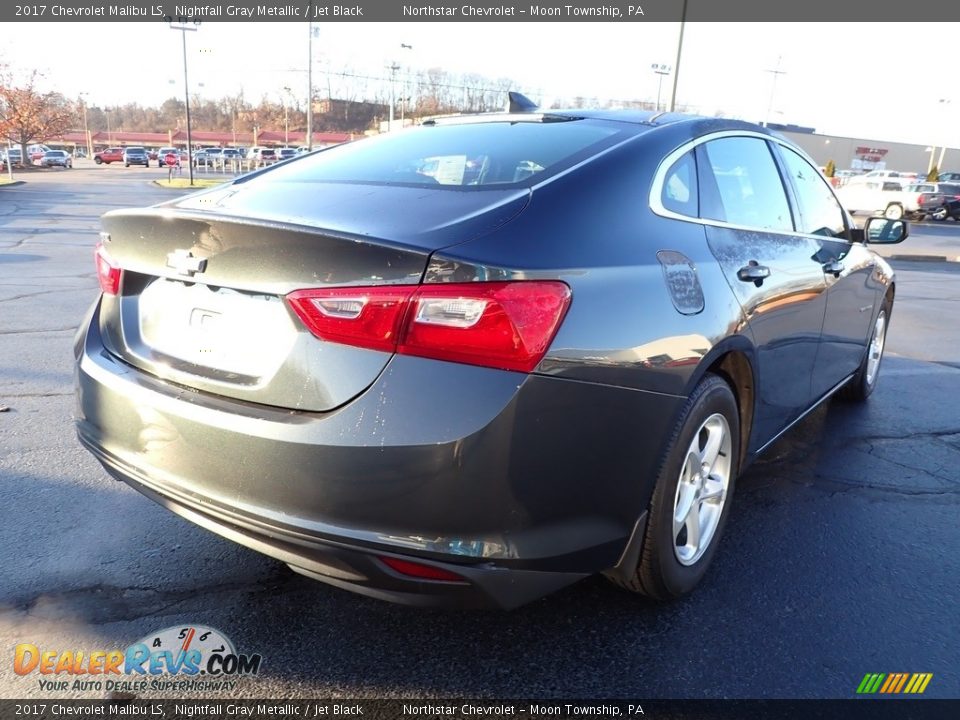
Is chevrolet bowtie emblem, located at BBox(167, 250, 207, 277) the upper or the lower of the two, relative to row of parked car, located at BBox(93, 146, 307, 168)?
upper

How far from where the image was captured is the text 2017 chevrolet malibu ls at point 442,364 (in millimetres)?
1788

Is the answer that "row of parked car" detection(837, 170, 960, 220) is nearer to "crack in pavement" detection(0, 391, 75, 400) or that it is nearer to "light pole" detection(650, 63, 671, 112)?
"light pole" detection(650, 63, 671, 112)

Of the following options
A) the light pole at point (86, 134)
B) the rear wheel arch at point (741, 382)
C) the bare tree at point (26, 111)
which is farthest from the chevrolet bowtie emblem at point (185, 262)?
the light pole at point (86, 134)

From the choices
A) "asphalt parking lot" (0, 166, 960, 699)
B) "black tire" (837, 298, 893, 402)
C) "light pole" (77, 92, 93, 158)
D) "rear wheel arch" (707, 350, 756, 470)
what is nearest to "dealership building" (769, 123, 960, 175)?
"black tire" (837, 298, 893, 402)

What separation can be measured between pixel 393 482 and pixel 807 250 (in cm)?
247

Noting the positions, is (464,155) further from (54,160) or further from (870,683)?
(54,160)

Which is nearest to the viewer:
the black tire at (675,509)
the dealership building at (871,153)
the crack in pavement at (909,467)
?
the black tire at (675,509)

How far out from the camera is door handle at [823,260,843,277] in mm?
3535

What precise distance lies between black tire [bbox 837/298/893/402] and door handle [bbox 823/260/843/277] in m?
1.23

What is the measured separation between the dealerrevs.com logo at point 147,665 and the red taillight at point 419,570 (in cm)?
68

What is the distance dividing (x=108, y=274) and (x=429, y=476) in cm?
143

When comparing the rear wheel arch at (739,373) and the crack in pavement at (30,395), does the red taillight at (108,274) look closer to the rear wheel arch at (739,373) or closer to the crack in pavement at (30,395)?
the rear wheel arch at (739,373)

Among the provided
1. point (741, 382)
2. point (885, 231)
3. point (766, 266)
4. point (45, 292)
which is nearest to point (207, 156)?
point (45, 292)

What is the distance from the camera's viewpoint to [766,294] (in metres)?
2.81
